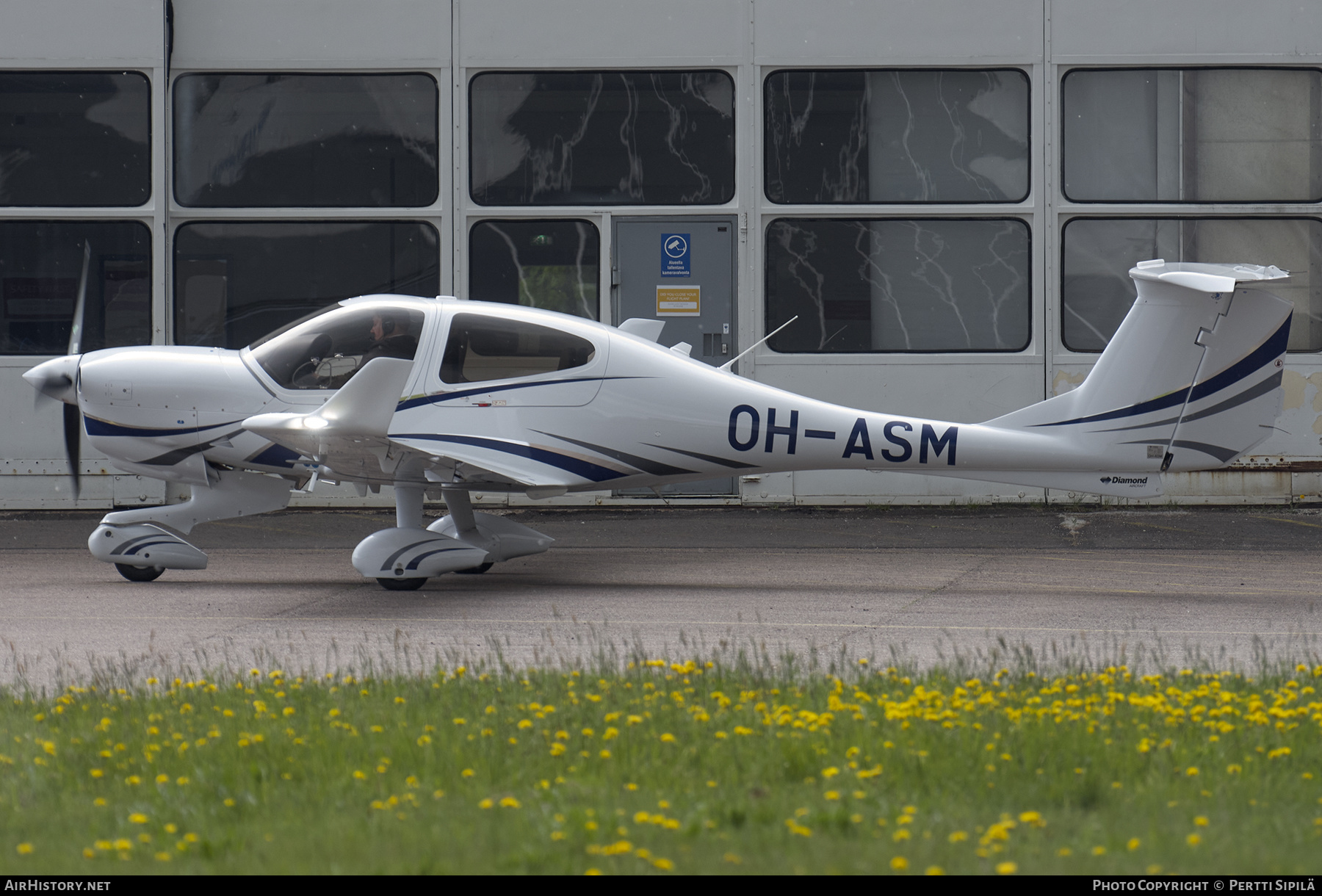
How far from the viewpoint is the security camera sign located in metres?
13.6

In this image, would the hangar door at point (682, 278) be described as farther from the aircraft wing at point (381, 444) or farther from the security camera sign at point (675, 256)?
the aircraft wing at point (381, 444)

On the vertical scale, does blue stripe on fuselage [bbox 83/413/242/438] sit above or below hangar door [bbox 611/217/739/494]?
below

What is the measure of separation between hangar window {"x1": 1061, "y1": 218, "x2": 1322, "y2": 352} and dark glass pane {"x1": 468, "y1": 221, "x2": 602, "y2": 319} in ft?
15.6

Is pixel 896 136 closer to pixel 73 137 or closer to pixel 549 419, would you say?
pixel 549 419

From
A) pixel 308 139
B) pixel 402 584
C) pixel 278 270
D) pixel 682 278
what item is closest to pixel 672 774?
pixel 402 584

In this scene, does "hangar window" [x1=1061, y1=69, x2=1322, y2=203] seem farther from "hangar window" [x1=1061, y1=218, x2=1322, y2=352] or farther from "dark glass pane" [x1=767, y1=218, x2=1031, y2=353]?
"dark glass pane" [x1=767, y1=218, x2=1031, y2=353]

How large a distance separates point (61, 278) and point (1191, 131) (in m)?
11.4

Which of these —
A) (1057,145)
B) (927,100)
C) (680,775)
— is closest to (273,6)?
(927,100)

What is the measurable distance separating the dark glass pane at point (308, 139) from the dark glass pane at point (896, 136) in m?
3.57

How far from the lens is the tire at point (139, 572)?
9.82 meters

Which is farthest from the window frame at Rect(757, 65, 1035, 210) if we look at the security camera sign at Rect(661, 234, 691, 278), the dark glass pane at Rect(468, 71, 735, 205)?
the security camera sign at Rect(661, 234, 691, 278)

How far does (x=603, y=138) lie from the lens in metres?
13.6

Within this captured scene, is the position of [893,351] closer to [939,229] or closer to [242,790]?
[939,229]

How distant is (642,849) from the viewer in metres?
3.54
